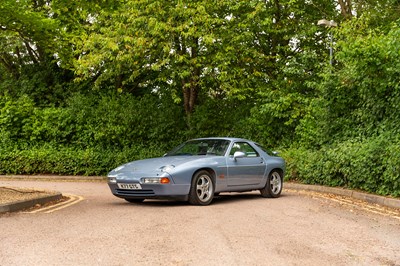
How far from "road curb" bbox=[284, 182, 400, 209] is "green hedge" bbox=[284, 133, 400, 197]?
1.02ft

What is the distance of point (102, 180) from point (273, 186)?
10853 mm

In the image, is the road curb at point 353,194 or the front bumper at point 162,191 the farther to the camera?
the road curb at point 353,194

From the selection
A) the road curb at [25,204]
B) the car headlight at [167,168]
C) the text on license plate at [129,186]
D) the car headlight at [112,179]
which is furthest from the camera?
the car headlight at [112,179]

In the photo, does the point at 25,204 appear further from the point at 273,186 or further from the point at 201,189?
the point at 273,186

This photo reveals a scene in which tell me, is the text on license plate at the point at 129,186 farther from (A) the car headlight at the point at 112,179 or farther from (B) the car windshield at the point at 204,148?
(B) the car windshield at the point at 204,148

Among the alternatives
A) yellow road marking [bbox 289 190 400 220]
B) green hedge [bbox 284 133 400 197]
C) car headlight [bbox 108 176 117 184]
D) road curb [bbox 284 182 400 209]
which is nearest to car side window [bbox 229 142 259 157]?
yellow road marking [bbox 289 190 400 220]

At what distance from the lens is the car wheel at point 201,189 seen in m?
11.2

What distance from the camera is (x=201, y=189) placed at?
450 inches

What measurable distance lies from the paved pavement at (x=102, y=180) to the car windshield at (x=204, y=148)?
3119 millimetres

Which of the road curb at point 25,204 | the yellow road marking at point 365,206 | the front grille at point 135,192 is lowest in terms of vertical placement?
the yellow road marking at point 365,206

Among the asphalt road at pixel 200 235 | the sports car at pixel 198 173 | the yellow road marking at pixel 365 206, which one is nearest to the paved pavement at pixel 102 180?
the yellow road marking at pixel 365 206

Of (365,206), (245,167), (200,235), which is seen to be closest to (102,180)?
(245,167)

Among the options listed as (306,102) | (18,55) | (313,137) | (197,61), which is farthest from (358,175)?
(18,55)

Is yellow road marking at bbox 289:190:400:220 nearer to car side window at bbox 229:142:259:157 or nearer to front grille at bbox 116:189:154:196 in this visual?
car side window at bbox 229:142:259:157
